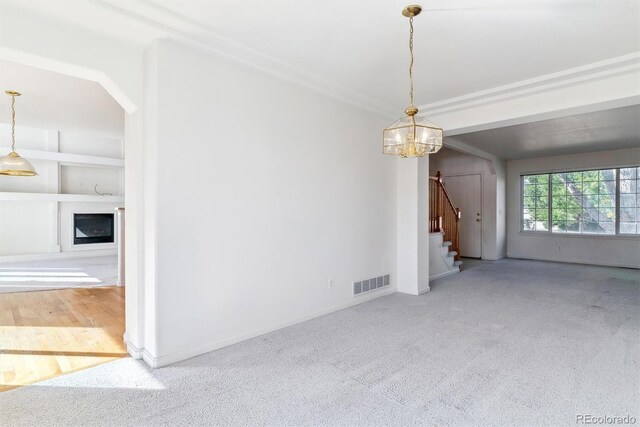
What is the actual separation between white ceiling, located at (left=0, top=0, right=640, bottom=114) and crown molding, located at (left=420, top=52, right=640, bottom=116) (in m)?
0.11

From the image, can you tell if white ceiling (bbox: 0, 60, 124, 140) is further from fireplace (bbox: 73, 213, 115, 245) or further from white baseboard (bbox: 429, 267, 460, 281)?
white baseboard (bbox: 429, 267, 460, 281)

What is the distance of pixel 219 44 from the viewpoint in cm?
274

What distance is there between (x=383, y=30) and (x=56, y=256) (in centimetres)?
924

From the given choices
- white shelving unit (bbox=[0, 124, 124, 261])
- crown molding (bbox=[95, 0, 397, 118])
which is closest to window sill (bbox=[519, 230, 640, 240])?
crown molding (bbox=[95, 0, 397, 118])

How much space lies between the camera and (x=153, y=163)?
2.55 metres

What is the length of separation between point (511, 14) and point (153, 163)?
285cm

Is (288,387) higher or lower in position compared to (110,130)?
lower

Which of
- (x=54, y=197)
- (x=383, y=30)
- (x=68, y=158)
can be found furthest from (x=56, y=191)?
(x=383, y=30)

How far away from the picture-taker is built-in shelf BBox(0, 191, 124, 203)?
7449 millimetres

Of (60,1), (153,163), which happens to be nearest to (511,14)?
(153,163)

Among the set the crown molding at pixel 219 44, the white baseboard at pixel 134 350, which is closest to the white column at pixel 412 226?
the crown molding at pixel 219 44

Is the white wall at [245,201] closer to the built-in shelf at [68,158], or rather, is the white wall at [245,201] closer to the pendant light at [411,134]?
the pendant light at [411,134]

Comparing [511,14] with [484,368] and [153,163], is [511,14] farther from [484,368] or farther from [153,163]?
[153,163]

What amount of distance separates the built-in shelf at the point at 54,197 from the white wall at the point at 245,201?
7.30 metres
